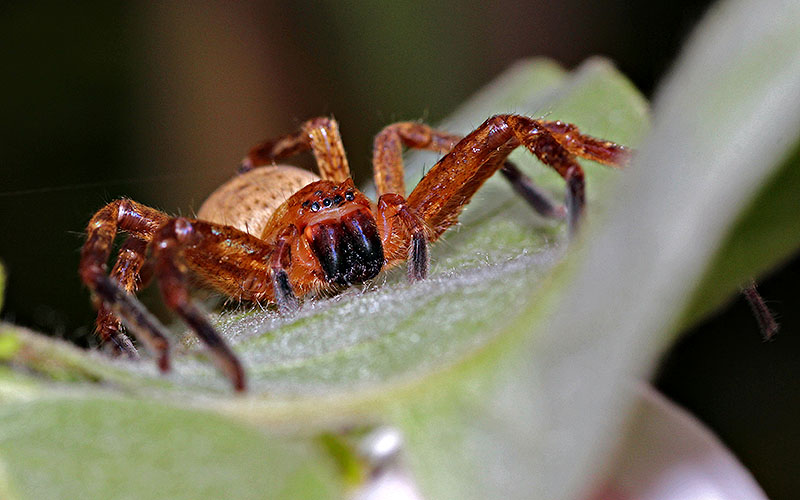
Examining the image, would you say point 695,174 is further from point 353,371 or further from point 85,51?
point 85,51

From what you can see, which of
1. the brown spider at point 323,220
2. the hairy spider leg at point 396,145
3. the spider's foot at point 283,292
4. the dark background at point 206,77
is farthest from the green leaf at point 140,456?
the dark background at point 206,77

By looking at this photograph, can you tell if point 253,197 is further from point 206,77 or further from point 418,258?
point 206,77

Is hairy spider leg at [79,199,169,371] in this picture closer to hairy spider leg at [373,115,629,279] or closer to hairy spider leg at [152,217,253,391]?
hairy spider leg at [152,217,253,391]

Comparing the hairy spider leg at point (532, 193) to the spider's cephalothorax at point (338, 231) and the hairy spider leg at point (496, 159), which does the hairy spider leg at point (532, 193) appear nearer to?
the hairy spider leg at point (496, 159)

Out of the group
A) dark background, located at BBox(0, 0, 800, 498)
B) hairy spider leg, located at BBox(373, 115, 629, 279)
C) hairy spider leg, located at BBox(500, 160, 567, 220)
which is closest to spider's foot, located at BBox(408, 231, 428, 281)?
hairy spider leg, located at BBox(373, 115, 629, 279)

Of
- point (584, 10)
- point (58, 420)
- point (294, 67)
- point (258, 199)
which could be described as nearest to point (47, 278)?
point (294, 67)

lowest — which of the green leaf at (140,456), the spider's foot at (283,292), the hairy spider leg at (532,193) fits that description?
the spider's foot at (283,292)
